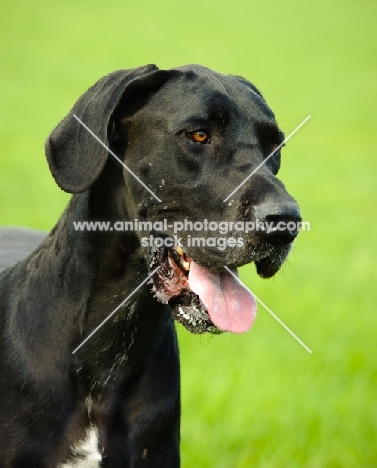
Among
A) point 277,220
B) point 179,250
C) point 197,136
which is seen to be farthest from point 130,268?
point 277,220

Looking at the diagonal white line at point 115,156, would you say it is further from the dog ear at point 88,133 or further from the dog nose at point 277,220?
the dog nose at point 277,220

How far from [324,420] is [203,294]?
2667 mm

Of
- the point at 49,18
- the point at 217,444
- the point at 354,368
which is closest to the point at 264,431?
the point at 217,444

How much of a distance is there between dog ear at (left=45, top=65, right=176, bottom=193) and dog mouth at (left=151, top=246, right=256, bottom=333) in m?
0.45

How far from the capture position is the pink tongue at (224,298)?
3.33 metres

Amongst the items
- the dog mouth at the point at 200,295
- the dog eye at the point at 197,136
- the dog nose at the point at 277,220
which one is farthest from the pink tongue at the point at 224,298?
the dog eye at the point at 197,136

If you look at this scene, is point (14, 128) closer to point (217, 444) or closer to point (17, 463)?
point (217, 444)

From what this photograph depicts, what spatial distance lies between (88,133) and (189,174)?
17.5 inches

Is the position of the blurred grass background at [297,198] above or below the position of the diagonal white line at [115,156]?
below

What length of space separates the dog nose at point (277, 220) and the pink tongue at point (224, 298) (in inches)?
13.7

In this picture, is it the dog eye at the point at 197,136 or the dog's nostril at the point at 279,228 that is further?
the dog eye at the point at 197,136

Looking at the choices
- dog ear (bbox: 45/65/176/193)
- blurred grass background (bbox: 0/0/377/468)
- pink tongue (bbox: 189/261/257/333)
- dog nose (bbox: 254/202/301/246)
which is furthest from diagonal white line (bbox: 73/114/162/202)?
blurred grass background (bbox: 0/0/377/468)

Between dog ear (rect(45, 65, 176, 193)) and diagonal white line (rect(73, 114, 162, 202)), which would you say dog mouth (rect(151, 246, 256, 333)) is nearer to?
diagonal white line (rect(73, 114, 162, 202))

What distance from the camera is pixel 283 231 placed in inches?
125
